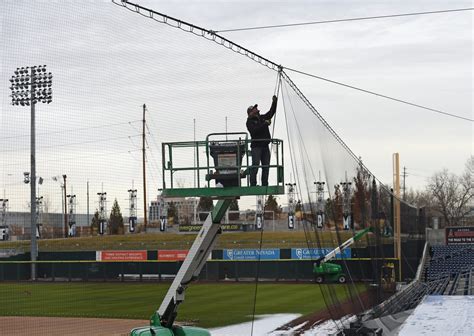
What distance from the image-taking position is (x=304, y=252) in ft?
117

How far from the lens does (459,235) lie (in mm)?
45562

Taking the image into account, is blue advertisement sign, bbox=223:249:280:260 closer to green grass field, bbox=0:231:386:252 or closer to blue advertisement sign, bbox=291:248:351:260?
blue advertisement sign, bbox=291:248:351:260

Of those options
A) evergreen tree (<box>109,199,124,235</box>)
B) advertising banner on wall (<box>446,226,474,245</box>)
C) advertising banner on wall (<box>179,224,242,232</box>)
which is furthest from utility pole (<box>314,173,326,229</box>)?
evergreen tree (<box>109,199,124,235</box>)

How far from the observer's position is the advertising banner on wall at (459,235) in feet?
148

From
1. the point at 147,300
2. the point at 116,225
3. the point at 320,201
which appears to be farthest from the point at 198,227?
the point at 320,201

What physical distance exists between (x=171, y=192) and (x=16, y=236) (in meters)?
34.0

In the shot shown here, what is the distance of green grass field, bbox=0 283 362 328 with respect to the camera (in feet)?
74.9

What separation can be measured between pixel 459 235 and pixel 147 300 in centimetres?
2530

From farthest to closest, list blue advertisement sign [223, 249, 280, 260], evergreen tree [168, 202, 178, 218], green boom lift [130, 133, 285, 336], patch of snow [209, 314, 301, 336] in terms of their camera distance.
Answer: evergreen tree [168, 202, 178, 218] < blue advertisement sign [223, 249, 280, 260] < patch of snow [209, 314, 301, 336] < green boom lift [130, 133, 285, 336]

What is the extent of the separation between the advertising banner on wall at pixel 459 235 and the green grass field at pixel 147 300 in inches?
680

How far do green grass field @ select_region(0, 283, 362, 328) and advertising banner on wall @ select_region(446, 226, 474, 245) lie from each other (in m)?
17.3

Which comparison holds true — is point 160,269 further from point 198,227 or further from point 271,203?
point 198,227

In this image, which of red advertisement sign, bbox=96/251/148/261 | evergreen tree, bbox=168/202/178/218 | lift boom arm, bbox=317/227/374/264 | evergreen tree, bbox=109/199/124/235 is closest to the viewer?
lift boom arm, bbox=317/227/374/264

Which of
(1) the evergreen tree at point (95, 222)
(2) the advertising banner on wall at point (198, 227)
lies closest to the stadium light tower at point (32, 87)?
(1) the evergreen tree at point (95, 222)
